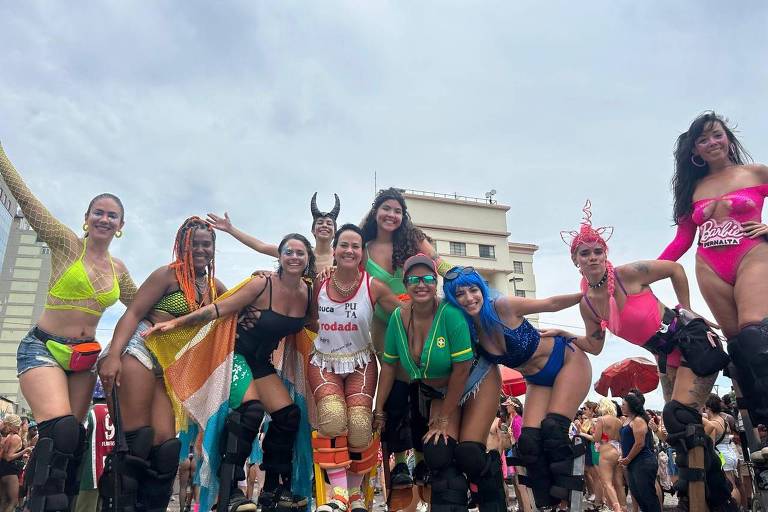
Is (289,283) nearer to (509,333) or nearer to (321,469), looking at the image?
(321,469)

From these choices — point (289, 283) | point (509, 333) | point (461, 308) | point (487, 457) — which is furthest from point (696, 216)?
point (289, 283)

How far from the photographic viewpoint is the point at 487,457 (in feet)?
12.3

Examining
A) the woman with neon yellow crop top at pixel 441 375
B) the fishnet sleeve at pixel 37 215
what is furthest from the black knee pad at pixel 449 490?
the fishnet sleeve at pixel 37 215

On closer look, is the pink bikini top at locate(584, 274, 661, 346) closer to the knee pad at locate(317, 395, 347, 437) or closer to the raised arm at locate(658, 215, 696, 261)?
the raised arm at locate(658, 215, 696, 261)

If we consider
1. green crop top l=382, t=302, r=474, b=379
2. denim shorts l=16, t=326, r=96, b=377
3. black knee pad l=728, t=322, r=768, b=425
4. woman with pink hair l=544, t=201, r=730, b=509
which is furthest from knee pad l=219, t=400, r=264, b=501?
black knee pad l=728, t=322, r=768, b=425

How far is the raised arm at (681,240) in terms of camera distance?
4129mm

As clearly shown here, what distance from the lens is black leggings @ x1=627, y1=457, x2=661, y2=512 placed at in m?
6.68

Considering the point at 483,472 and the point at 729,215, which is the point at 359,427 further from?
the point at 729,215

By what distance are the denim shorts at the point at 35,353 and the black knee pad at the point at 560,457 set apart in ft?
12.1

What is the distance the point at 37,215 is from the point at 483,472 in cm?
393

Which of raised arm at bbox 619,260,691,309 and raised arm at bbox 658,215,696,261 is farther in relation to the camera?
raised arm at bbox 658,215,696,261

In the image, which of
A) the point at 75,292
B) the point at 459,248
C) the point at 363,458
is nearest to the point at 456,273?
the point at 363,458

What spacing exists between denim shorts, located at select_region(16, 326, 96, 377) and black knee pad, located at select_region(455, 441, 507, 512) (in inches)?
119

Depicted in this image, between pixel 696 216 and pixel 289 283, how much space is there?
3183mm
